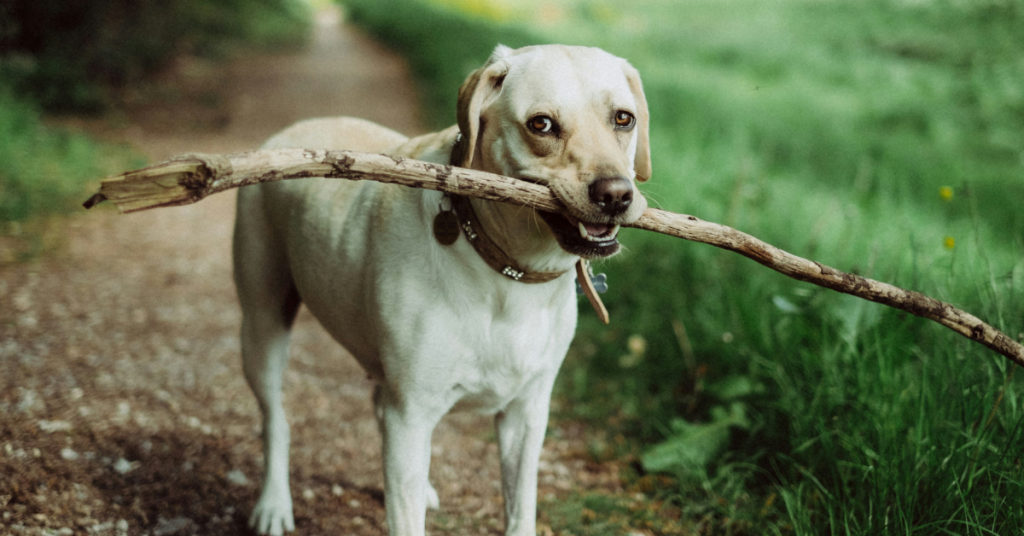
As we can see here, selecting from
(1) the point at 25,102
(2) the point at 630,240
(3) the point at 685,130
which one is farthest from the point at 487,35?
(2) the point at 630,240

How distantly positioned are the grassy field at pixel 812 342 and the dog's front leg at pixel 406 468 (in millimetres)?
978

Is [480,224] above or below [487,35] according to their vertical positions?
below

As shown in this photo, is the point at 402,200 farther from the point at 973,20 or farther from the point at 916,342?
the point at 973,20

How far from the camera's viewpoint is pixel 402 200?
2256 millimetres

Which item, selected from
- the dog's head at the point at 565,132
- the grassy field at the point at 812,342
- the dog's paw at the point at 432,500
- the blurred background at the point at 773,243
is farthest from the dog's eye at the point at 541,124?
the dog's paw at the point at 432,500

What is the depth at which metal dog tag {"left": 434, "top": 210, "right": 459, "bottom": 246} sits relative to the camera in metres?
2.09

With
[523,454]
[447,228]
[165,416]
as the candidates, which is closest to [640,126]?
[447,228]

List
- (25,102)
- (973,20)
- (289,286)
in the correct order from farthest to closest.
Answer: (973,20) < (25,102) < (289,286)

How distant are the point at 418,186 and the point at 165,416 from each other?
7.61 feet

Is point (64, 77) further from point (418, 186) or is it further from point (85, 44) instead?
point (418, 186)

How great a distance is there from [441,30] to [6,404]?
1282 centimetres

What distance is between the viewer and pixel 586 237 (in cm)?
191

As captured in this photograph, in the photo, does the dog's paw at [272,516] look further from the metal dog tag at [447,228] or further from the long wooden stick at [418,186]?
the long wooden stick at [418,186]

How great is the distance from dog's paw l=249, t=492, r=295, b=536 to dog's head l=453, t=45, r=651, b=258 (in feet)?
5.28
